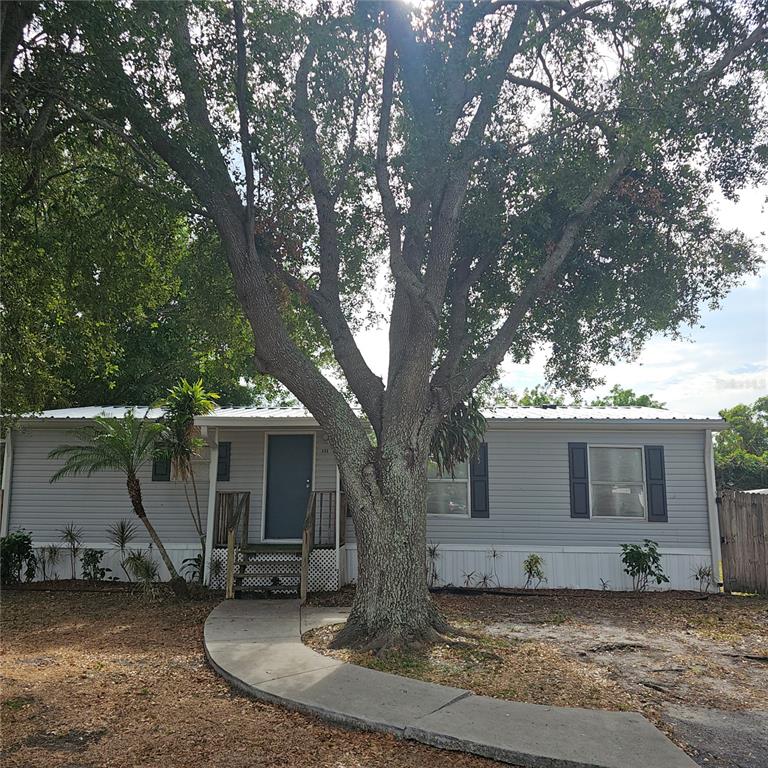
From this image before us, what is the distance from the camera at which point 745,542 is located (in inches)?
436

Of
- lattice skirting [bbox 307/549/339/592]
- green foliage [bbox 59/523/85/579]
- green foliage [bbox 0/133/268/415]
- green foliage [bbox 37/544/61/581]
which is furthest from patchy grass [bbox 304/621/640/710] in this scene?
green foliage [bbox 37/544/61/581]

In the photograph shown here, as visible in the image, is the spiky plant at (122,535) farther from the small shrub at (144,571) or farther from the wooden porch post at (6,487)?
the wooden porch post at (6,487)

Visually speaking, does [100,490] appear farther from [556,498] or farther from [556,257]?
[556,257]

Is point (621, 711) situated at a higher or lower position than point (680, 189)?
lower

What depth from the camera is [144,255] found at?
965 cm

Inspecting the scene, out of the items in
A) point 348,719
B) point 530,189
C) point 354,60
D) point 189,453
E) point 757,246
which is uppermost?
point 354,60

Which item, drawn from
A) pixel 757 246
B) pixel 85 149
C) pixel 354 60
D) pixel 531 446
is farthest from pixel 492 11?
pixel 531 446

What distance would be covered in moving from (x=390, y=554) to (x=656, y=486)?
246 inches

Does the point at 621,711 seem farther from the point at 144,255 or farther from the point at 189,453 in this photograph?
the point at 144,255

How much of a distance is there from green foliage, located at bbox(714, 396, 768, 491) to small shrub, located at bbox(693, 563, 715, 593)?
16120 millimetres

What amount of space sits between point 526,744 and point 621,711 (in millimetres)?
1072

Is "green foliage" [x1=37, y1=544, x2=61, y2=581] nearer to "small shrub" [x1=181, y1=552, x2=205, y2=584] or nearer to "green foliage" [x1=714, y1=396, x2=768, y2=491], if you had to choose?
"small shrub" [x1=181, y1=552, x2=205, y2=584]

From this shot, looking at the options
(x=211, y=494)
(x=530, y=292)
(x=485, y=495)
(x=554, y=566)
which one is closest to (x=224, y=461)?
(x=211, y=494)

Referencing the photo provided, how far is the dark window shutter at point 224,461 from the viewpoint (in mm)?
11562
